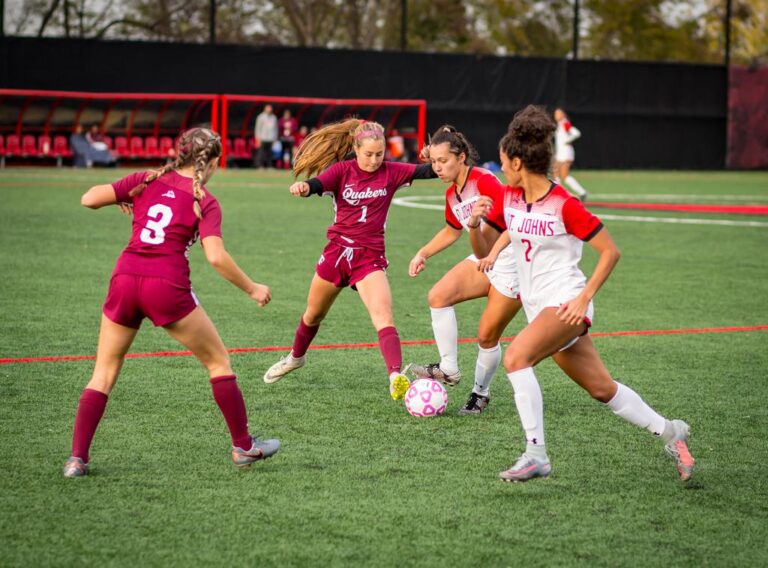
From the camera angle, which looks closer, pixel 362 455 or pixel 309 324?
pixel 362 455

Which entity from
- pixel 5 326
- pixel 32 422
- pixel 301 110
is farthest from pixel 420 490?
pixel 301 110

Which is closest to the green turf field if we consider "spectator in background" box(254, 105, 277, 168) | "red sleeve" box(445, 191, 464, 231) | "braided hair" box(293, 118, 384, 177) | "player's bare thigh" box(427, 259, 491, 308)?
"player's bare thigh" box(427, 259, 491, 308)

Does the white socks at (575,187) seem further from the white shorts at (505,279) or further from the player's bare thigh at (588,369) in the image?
the player's bare thigh at (588,369)

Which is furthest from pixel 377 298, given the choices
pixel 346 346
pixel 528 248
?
pixel 528 248

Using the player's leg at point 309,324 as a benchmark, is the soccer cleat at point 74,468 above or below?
below

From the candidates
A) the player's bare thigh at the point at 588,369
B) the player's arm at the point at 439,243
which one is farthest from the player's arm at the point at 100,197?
the player's arm at the point at 439,243

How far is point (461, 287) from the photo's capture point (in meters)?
7.07

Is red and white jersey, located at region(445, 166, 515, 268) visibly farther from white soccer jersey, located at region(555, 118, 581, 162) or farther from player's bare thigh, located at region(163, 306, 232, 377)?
white soccer jersey, located at region(555, 118, 581, 162)

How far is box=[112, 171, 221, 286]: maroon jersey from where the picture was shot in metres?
5.14

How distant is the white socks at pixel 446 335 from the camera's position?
23.4 ft

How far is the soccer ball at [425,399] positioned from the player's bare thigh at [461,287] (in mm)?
678

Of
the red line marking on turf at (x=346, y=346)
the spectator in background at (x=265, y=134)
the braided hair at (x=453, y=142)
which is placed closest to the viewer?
the braided hair at (x=453, y=142)

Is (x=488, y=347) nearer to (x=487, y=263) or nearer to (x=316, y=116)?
(x=487, y=263)

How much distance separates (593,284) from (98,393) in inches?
91.9
